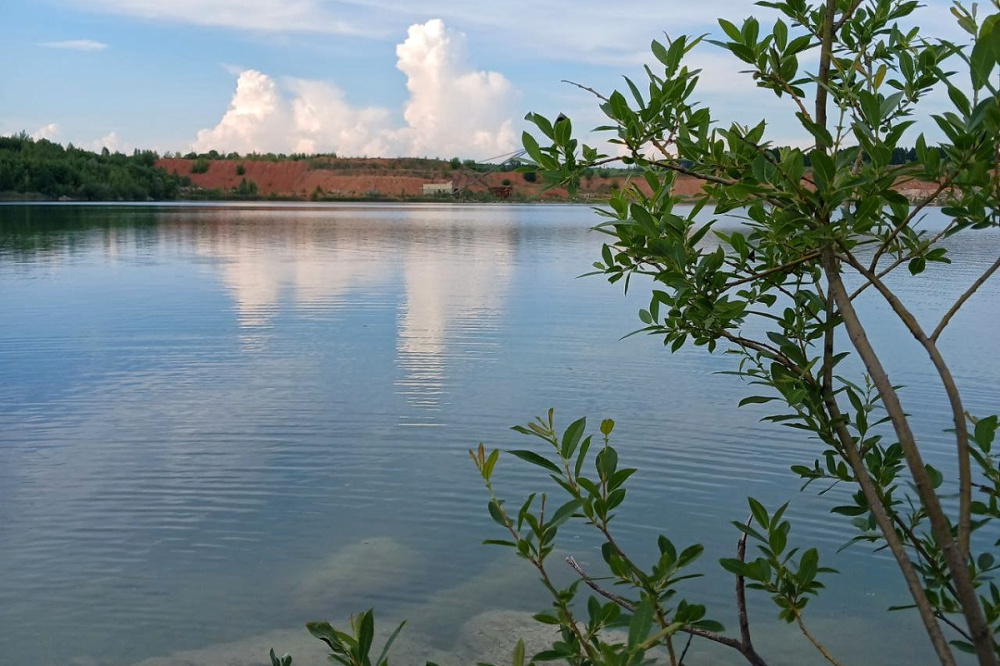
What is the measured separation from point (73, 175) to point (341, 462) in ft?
264

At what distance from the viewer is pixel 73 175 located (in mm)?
79500

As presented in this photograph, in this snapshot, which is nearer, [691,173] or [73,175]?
[691,173]

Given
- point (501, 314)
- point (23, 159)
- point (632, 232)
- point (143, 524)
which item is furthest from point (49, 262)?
point (23, 159)

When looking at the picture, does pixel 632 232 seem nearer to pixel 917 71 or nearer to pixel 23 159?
pixel 917 71

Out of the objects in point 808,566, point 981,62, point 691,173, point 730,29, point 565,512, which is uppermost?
point 730,29

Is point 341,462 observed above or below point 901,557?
below

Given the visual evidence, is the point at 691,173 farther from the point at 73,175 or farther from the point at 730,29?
the point at 73,175

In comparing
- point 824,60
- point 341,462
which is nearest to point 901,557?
point 824,60

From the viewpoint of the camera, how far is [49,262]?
72.3ft

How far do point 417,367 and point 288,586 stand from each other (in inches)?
199

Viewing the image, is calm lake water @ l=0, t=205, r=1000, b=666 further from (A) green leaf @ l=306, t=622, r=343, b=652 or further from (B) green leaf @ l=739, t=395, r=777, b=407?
(A) green leaf @ l=306, t=622, r=343, b=652

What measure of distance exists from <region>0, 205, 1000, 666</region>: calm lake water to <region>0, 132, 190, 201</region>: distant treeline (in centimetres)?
6738

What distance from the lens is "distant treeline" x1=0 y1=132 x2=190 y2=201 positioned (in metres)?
75.2

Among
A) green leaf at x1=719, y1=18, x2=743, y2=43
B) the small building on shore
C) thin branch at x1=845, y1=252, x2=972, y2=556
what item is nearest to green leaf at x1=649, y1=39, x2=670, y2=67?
green leaf at x1=719, y1=18, x2=743, y2=43
